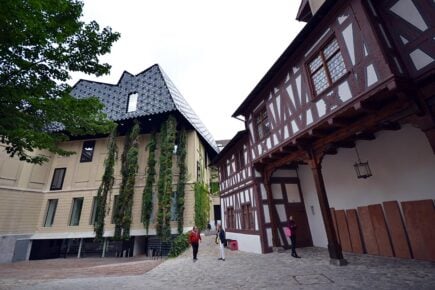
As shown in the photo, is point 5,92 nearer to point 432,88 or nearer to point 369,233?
point 432,88

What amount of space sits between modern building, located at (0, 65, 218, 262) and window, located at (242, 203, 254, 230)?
4847 millimetres

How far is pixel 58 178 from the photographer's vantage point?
1942 centimetres

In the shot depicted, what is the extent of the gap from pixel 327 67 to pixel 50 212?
23404 millimetres

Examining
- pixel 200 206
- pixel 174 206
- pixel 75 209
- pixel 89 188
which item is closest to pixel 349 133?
pixel 200 206

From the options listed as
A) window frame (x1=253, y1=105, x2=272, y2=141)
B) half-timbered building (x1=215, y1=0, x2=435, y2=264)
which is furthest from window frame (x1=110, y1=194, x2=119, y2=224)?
window frame (x1=253, y1=105, x2=272, y2=141)

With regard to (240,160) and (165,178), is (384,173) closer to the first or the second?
(240,160)

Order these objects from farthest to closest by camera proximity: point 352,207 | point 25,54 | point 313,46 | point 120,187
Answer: point 120,187
point 352,207
point 313,46
point 25,54

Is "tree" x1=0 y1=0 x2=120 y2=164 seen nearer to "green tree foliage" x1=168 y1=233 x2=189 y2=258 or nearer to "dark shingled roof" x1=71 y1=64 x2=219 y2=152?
"green tree foliage" x1=168 y1=233 x2=189 y2=258

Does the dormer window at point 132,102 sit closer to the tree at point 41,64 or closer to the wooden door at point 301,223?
the tree at point 41,64

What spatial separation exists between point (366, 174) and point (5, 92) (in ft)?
39.0

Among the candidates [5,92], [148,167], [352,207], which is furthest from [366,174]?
[148,167]

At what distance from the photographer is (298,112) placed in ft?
26.2

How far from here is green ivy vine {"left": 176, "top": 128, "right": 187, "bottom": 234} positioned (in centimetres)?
1552

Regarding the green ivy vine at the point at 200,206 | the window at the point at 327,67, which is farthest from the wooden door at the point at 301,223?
the green ivy vine at the point at 200,206
